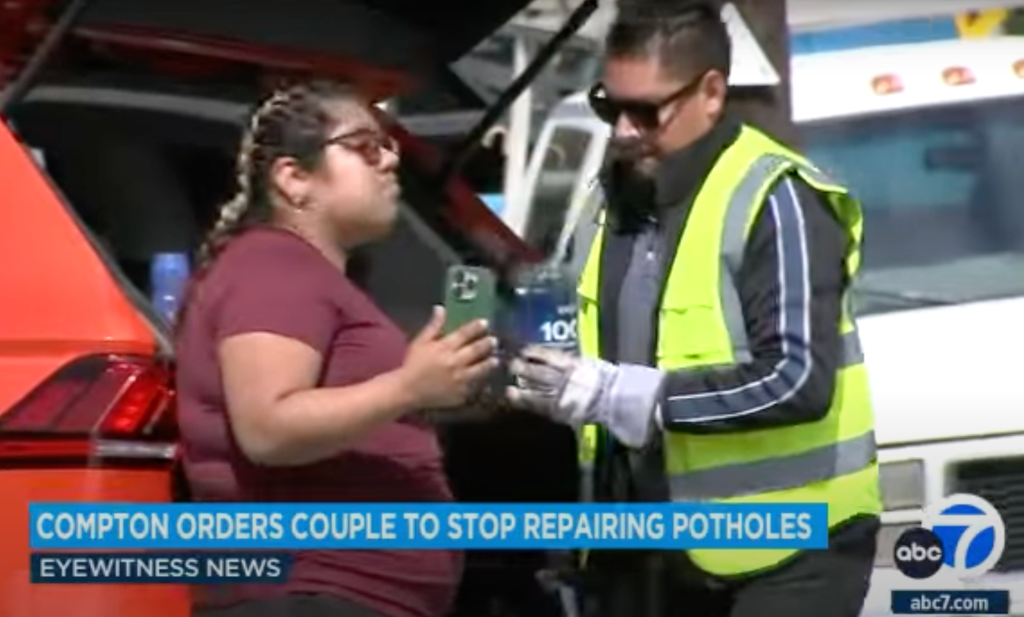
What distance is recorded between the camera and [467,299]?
306 cm

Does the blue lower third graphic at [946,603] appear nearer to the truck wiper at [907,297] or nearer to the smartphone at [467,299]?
the truck wiper at [907,297]

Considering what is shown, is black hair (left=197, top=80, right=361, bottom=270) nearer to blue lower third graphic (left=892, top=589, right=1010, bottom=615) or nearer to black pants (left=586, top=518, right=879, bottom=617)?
black pants (left=586, top=518, right=879, bottom=617)

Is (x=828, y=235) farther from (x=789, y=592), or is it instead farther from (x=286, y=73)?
(x=286, y=73)

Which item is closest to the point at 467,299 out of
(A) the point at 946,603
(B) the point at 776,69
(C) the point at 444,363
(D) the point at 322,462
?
(C) the point at 444,363

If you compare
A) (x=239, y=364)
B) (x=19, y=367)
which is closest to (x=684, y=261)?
(x=239, y=364)

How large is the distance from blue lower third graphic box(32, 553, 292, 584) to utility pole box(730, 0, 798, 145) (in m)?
1.73

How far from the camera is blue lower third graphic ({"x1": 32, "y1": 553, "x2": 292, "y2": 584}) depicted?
313 centimetres

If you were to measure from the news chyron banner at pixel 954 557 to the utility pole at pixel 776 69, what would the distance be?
2.84 feet

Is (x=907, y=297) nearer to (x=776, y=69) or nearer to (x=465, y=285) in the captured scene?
(x=776, y=69)

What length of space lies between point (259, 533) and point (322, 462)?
137mm

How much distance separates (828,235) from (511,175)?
4.94m

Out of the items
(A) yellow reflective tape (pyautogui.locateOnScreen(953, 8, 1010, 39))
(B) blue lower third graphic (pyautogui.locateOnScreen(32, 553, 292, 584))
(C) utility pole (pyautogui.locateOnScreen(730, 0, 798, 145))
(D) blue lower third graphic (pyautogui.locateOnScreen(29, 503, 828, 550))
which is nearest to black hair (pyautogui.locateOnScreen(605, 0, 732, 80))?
(D) blue lower third graphic (pyautogui.locateOnScreen(29, 503, 828, 550))

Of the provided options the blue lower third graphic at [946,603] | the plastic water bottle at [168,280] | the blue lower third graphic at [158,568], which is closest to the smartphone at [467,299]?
the blue lower third graphic at [158,568]

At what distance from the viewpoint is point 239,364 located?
9.86ft
